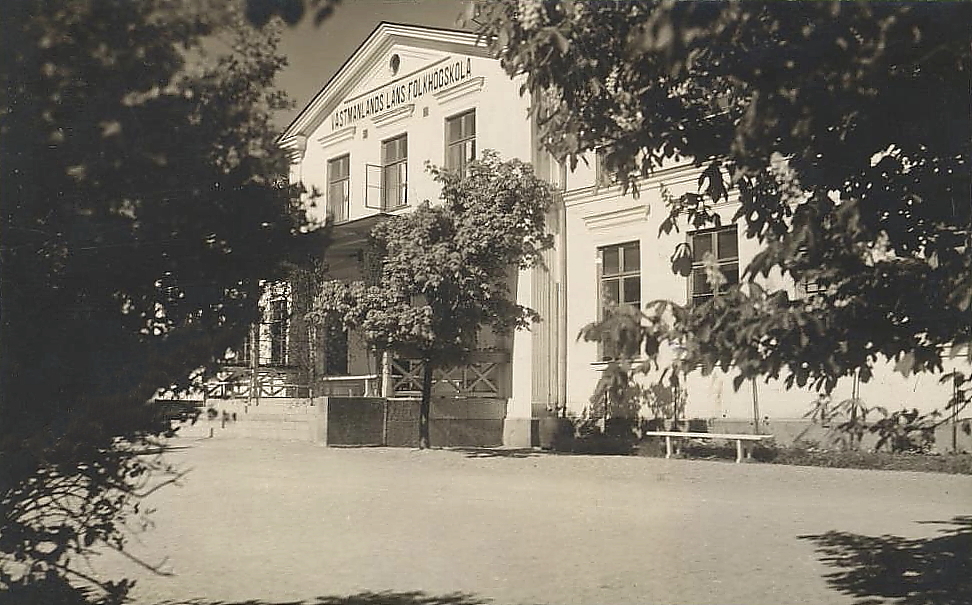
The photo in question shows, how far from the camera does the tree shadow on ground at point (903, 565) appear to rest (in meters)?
4.52

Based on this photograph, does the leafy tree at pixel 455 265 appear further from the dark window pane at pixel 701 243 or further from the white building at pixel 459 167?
the dark window pane at pixel 701 243

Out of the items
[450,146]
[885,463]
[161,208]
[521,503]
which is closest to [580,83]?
[161,208]

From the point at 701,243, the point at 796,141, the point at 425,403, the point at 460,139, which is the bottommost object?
the point at 425,403

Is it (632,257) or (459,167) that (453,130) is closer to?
(459,167)

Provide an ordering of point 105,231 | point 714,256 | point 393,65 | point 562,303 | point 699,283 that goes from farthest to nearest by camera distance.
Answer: point 562,303, point 393,65, point 105,231, point 699,283, point 714,256

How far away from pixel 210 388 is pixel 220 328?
0.85 ft

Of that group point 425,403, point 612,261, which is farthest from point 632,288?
point 425,403

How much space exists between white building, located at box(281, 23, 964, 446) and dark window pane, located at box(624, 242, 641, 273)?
1cm

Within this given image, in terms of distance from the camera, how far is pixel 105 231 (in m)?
3.41

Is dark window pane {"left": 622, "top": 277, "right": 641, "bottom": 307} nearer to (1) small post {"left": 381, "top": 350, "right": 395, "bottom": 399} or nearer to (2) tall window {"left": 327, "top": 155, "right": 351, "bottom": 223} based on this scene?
(2) tall window {"left": 327, "top": 155, "right": 351, "bottom": 223}

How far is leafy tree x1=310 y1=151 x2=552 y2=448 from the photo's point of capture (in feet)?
20.5

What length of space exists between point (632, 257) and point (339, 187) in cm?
166

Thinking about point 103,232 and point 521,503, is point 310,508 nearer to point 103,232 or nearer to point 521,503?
point 521,503

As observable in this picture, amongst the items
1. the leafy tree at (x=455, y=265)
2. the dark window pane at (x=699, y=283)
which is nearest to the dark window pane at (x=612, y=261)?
the leafy tree at (x=455, y=265)
